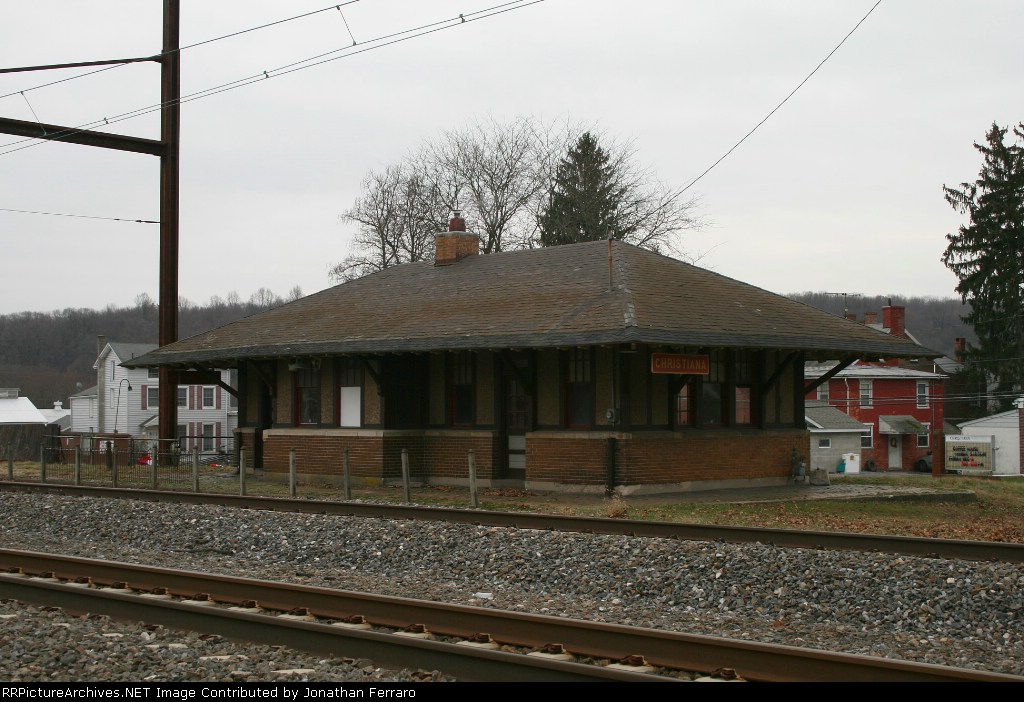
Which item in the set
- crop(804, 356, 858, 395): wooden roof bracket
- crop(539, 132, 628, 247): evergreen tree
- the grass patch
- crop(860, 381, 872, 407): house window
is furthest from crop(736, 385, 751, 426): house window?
crop(860, 381, 872, 407): house window

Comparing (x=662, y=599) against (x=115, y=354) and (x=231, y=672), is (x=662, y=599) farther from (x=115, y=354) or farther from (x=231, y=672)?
(x=115, y=354)

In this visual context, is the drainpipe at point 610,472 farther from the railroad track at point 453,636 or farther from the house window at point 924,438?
the house window at point 924,438

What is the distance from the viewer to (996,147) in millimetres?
56281

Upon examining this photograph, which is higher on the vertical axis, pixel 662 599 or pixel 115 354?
pixel 115 354

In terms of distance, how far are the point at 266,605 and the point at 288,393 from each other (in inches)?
624

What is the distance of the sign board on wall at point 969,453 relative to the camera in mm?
54219

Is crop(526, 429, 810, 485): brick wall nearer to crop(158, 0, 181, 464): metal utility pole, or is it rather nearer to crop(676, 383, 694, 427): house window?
crop(676, 383, 694, 427): house window

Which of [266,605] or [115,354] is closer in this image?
[266,605]

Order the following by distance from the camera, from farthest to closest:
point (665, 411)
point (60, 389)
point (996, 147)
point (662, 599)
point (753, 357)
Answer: point (60, 389) < point (996, 147) < point (753, 357) < point (665, 411) < point (662, 599)

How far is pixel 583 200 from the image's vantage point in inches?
2002

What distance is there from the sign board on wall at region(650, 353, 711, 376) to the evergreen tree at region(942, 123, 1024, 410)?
136 ft

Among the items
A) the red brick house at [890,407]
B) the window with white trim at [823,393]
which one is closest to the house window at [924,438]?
the red brick house at [890,407]

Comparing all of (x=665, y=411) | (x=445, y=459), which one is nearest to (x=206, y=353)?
(x=445, y=459)

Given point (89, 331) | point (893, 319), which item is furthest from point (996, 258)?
point (89, 331)
